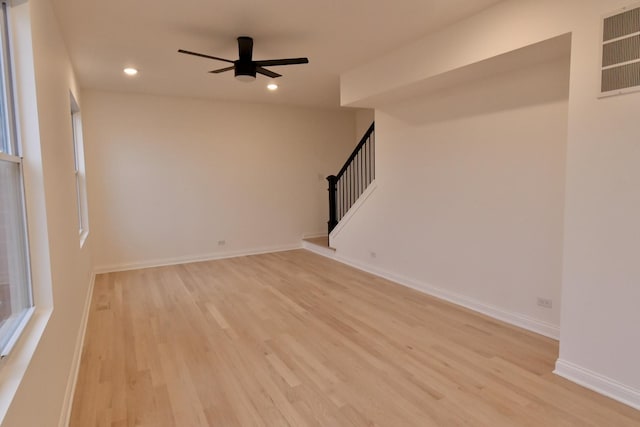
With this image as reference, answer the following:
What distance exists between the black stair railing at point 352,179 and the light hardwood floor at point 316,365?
A: 229 cm

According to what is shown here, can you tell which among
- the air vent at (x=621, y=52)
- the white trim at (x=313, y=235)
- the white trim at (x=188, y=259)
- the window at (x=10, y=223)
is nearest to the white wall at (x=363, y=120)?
the white trim at (x=313, y=235)

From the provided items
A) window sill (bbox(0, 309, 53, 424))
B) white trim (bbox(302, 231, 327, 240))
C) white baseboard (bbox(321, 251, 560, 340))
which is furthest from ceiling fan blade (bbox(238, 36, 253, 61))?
white trim (bbox(302, 231, 327, 240))

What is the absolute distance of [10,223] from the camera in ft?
5.56

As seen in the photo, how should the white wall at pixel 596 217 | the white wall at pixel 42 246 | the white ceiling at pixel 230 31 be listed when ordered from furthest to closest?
the white ceiling at pixel 230 31, the white wall at pixel 596 217, the white wall at pixel 42 246

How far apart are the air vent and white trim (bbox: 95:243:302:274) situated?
5619 millimetres

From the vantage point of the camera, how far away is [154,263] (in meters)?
6.03

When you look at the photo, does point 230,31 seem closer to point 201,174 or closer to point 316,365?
point 316,365

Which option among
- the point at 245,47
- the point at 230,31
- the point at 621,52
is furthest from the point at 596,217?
the point at 230,31

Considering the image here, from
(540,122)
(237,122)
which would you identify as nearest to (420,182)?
(540,122)

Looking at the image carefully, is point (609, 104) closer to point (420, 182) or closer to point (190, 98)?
point (420, 182)

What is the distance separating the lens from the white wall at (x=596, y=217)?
2.24m

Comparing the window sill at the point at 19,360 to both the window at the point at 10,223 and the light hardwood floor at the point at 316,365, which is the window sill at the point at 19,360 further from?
the light hardwood floor at the point at 316,365

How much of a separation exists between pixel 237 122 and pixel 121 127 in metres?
1.83

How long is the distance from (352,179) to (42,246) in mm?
5093
